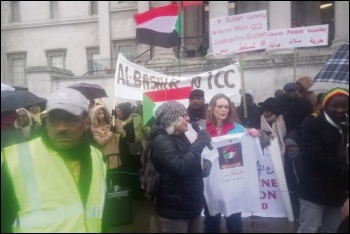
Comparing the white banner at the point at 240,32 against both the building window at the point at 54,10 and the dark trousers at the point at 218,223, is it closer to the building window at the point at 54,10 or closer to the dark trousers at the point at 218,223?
the dark trousers at the point at 218,223

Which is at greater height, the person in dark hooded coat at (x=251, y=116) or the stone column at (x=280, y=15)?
the stone column at (x=280, y=15)

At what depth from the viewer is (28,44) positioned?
2911 cm

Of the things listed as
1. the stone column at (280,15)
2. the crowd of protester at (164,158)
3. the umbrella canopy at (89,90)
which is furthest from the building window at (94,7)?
the crowd of protester at (164,158)

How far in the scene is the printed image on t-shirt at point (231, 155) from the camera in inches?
168

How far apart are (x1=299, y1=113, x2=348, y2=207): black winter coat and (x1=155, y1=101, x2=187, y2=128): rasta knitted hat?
1.14 m

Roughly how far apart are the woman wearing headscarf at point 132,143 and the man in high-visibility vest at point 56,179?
388cm

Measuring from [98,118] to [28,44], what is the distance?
26054 mm

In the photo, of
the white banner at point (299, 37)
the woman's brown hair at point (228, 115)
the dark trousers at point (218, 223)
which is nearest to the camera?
the dark trousers at point (218, 223)

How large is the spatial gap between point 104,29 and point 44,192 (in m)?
25.5

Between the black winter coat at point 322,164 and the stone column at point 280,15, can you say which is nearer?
the black winter coat at point 322,164

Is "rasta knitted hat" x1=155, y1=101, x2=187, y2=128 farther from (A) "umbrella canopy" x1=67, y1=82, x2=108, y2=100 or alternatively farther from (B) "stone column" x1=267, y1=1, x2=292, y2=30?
(B) "stone column" x1=267, y1=1, x2=292, y2=30

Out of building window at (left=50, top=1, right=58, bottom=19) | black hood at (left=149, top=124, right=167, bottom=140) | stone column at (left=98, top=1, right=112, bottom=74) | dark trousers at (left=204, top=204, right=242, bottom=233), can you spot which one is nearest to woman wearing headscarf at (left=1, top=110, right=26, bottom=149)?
black hood at (left=149, top=124, right=167, bottom=140)

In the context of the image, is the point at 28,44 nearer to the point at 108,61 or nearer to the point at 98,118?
the point at 108,61

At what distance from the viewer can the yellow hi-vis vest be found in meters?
2.03
